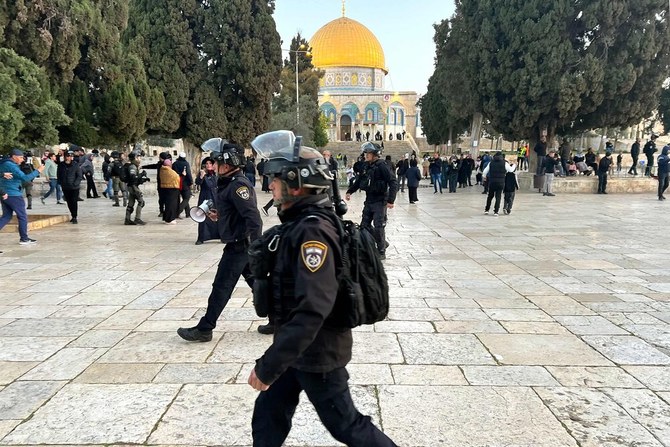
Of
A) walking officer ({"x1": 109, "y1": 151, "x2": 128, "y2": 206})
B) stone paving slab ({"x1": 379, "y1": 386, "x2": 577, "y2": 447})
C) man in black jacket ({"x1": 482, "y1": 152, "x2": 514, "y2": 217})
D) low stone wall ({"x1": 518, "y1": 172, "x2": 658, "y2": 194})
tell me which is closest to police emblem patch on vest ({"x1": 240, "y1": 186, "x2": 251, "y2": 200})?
stone paving slab ({"x1": 379, "y1": 386, "x2": 577, "y2": 447})

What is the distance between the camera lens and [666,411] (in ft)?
10.6

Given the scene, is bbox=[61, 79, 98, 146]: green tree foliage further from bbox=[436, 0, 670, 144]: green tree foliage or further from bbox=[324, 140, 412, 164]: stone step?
bbox=[324, 140, 412, 164]: stone step

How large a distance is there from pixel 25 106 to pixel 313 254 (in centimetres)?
1053

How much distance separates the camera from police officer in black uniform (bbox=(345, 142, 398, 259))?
303 inches

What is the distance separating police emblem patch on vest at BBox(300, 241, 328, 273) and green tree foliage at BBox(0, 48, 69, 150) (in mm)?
9627

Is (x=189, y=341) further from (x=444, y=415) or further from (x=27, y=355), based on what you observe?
(x=444, y=415)

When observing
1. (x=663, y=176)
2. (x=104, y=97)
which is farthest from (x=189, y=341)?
(x=663, y=176)

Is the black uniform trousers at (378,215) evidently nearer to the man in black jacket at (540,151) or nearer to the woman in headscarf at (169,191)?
the woman in headscarf at (169,191)

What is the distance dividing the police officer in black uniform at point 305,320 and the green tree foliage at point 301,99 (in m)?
33.8

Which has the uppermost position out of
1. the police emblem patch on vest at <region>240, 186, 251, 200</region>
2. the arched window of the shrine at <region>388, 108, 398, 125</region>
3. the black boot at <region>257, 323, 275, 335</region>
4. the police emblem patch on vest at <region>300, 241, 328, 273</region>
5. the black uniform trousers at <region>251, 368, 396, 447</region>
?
the arched window of the shrine at <region>388, 108, 398, 125</region>

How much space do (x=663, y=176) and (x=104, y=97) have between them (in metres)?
16.8

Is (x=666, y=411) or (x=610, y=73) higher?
(x=610, y=73)

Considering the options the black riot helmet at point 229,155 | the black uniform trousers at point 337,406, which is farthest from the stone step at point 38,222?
the black uniform trousers at point 337,406

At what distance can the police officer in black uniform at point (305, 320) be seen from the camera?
2.03 m
